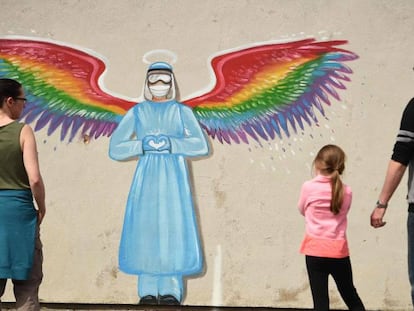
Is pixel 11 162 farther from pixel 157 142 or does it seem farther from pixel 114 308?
pixel 114 308

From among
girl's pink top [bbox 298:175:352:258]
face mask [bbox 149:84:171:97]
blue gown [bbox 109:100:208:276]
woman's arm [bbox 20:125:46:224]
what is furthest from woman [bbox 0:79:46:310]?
face mask [bbox 149:84:171:97]

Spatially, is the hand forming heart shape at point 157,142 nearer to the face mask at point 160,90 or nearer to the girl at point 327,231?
the face mask at point 160,90

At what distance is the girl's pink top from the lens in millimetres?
3918

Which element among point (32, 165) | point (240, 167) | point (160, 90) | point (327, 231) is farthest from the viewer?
point (160, 90)

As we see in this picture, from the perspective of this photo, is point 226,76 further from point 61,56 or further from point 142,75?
point 61,56

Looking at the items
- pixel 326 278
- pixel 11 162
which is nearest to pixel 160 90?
pixel 11 162

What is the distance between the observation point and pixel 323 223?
395 centimetres

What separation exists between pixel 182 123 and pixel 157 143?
250mm

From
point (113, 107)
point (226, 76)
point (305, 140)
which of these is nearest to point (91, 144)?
point (113, 107)

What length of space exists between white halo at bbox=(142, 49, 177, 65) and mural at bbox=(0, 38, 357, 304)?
4 centimetres

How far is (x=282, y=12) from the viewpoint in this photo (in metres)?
5.40

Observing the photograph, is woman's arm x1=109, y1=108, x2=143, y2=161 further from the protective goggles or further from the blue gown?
A: the protective goggles

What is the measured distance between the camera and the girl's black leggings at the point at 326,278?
3.93 meters

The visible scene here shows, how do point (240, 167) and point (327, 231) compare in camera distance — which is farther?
point (240, 167)
